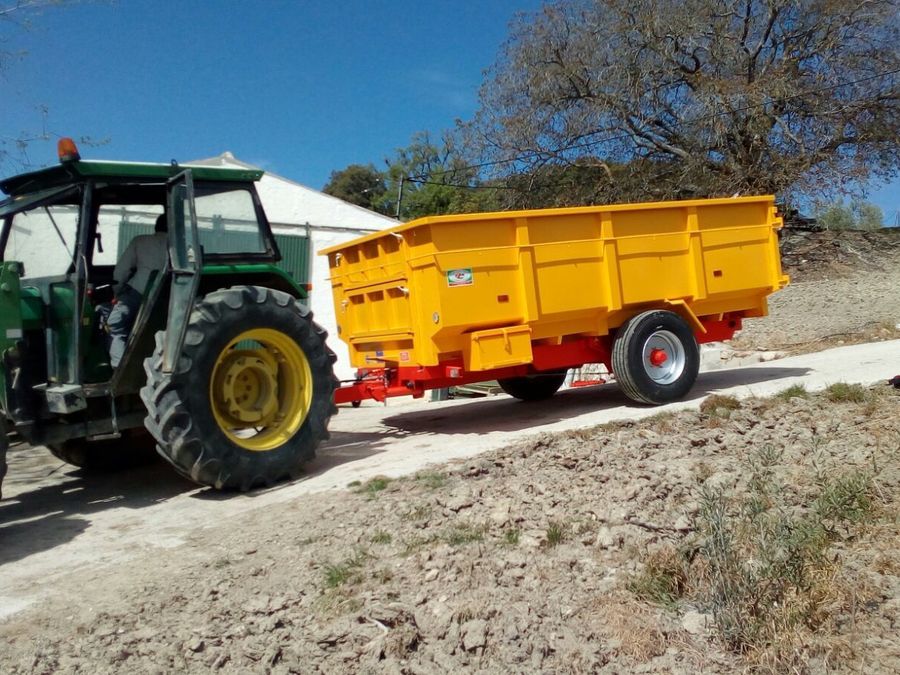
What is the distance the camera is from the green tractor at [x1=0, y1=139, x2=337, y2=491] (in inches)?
226

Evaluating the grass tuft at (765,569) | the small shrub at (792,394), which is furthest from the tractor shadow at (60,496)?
the small shrub at (792,394)

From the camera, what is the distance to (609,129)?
2309cm

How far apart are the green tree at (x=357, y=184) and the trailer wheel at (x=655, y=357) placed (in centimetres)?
4404

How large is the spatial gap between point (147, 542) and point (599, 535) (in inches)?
107

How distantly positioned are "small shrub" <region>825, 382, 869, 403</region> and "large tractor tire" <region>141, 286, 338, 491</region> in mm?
4288

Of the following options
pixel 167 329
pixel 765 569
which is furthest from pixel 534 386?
pixel 765 569

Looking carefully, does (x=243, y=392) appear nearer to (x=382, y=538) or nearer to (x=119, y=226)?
(x=119, y=226)

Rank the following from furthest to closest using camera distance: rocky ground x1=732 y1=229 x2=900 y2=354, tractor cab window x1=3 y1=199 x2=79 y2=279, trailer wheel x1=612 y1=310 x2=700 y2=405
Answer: rocky ground x1=732 y1=229 x2=900 y2=354, trailer wheel x1=612 y1=310 x2=700 y2=405, tractor cab window x1=3 y1=199 x2=79 y2=279

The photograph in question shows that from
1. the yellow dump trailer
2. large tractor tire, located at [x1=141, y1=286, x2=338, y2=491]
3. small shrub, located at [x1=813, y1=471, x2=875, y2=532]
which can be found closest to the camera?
small shrub, located at [x1=813, y1=471, x2=875, y2=532]

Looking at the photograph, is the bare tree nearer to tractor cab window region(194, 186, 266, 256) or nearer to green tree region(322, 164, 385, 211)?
tractor cab window region(194, 186, 266, 256)

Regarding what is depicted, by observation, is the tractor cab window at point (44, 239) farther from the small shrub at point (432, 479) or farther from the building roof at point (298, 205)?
the building roof at point (298, 205)

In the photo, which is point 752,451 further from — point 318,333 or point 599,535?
point 318,333

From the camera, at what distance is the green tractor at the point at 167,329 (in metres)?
5.73

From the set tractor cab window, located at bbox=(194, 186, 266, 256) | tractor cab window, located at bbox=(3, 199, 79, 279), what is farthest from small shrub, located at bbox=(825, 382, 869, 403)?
tractor cab window, located at bbox=(3, 199, 79, 279)
